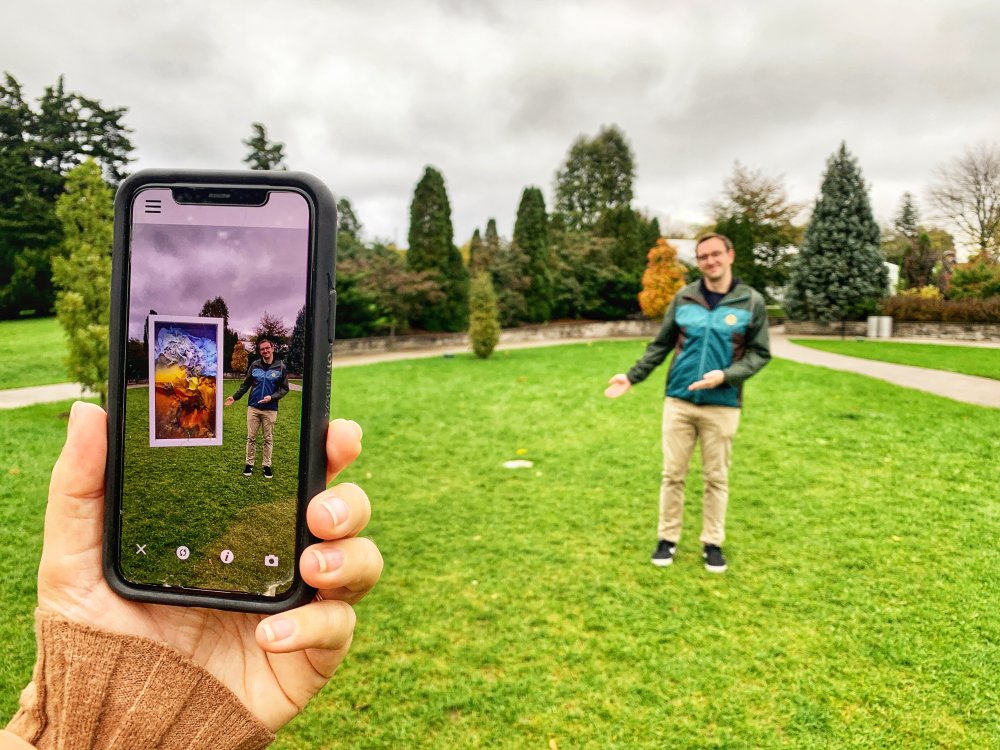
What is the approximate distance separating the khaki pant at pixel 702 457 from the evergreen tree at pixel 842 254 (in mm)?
21959

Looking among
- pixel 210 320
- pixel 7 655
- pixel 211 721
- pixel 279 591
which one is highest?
pixel 210 320

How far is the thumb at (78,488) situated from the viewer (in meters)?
1.17

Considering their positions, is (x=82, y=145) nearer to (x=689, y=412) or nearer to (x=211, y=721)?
(x=689, y=412)

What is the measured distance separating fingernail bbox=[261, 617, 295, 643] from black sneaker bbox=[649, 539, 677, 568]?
10.9 feet

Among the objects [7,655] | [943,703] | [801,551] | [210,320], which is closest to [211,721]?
[210,320]

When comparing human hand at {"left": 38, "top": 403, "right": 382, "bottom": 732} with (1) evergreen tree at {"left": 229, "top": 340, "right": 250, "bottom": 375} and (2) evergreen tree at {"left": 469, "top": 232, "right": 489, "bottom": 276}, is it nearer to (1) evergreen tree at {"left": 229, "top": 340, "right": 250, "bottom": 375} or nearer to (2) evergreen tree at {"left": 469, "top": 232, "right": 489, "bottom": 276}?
(1) evergreen tree at {"left": 229, "top": 340, "right": 250, "bottom": 375}

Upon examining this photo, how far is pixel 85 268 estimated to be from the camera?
6.97 m

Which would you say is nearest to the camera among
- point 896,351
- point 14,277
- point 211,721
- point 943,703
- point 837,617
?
point 211,721

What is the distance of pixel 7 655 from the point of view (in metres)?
2.82

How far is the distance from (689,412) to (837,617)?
145 cm

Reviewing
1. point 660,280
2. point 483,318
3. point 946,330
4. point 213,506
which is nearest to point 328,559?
point 213,506

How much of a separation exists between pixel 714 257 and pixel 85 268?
286 inches

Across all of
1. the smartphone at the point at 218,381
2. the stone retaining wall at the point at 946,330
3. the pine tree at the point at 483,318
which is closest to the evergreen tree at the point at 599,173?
the stone retaining wall at the point at 946,330

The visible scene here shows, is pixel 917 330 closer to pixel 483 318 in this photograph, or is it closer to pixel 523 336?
pixel 523 336
